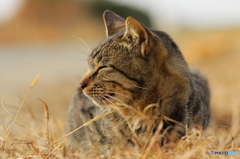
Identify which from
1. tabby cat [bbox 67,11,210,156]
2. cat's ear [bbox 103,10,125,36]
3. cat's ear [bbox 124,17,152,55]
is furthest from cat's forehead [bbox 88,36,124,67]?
cat's ear [bbox 103,10,125,36]

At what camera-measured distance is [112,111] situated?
229 centimetres

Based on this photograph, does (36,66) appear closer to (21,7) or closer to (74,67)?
(74,67)

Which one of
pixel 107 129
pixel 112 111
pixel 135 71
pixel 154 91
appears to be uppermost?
pixel 135 71

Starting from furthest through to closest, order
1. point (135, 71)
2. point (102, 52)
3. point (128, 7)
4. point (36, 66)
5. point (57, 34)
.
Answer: point (128, 7) → point (57, 34) → point (36, 66) → point (102, 52) → point (135, 71)

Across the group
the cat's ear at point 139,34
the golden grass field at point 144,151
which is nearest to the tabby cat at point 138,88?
the cat's ear at point 139,34

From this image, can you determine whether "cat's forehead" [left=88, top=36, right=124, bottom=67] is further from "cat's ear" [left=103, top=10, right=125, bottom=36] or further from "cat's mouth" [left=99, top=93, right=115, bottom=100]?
"cat's ear" [left=103, top=10, right=125, bottom=36]

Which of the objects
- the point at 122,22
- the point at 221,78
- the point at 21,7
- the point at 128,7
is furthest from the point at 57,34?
the point at 122,22

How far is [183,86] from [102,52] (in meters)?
0.66

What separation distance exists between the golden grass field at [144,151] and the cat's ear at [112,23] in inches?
34.8

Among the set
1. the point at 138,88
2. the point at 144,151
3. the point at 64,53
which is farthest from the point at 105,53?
the point at 64,53

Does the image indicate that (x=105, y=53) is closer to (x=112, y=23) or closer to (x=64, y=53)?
(x=112, y=23)

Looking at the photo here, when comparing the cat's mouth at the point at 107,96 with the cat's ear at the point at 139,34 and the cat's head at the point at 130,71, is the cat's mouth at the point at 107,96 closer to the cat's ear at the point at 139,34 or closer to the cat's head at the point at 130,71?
the cat's head at the point at 130,71

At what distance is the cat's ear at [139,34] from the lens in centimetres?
212

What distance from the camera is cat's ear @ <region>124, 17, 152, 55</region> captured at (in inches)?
83.5
